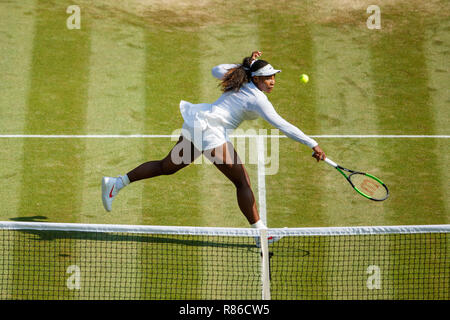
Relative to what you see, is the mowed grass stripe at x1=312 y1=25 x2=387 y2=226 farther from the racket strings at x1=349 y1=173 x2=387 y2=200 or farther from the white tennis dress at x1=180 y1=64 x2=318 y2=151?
the white tennis dress at x1=180 y1=64 x2=318 y2=151

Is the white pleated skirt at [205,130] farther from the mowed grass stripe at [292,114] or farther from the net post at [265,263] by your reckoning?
the mowed grass stripe at [292,114]

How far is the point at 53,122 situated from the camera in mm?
9586

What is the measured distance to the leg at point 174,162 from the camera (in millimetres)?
7320

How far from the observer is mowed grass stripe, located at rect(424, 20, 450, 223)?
29.1ft

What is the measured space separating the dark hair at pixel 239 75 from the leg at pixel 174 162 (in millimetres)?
789

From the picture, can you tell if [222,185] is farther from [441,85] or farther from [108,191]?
[441,85]

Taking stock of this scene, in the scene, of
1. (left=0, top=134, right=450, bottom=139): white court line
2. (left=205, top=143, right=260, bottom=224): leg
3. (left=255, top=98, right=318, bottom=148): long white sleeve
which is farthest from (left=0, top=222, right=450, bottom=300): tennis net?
(left=0, top=134, right=450, bottom=139): white court line

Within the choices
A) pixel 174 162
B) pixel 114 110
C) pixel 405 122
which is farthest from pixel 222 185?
pixel 405 122

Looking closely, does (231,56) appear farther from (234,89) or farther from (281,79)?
(234,89)

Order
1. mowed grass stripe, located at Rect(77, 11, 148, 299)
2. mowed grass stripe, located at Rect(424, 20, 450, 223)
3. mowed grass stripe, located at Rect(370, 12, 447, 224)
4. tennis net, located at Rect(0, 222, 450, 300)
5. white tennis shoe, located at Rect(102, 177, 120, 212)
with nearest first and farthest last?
tennis net, located at Rect(0, 222, 450, 300)
mowed grass stripe, located at Rect(77, 11, 148, 299)
white tennis shoe, located at Rect(102, 177, 120, 212)
mowed grass stripe, located at Rect(370, 12, 447, 224)
mowed grass stripe, located at Rect(424, 20, 450, 223)

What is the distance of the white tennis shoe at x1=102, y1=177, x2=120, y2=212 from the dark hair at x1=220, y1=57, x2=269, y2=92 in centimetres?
182

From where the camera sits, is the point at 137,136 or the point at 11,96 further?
the point at 11,96

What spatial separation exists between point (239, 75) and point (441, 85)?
4.76m
